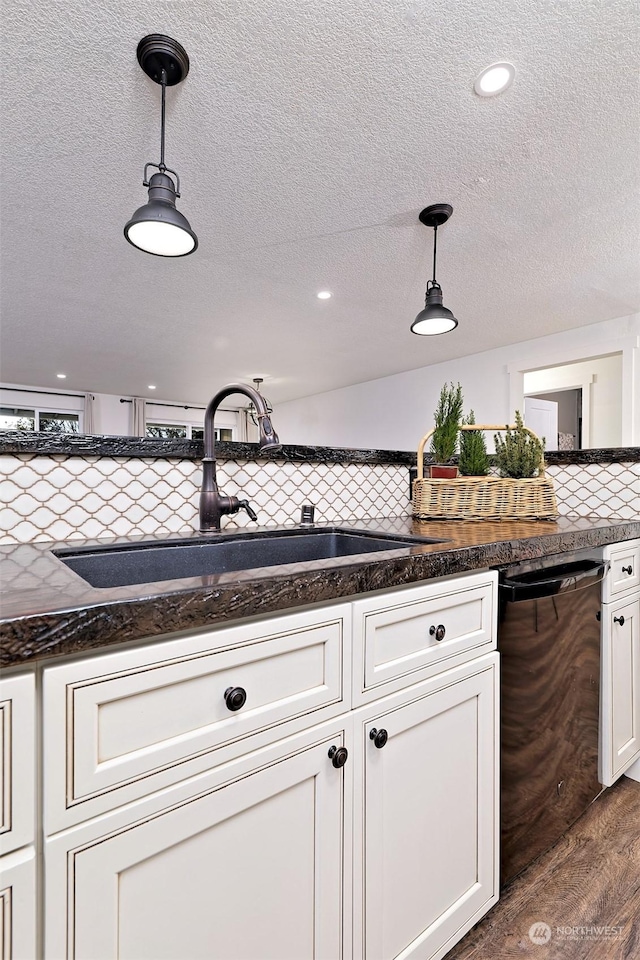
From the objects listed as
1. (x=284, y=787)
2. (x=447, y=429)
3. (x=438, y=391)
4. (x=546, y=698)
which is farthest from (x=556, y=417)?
(x=284, y=787)

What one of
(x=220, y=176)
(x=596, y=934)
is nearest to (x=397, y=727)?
(x=596, y=934)

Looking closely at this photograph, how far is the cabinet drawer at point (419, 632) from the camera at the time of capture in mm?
841

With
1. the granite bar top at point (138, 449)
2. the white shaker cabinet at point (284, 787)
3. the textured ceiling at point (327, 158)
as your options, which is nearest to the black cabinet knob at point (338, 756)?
the white shaker cabinet at point (284, 787)

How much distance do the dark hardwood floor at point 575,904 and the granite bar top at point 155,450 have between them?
133 cm

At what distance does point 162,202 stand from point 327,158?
905 mm

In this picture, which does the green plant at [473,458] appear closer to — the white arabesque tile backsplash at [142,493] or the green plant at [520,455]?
the green plant at [520,455]

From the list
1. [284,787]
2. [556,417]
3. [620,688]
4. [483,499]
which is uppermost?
[556,417]

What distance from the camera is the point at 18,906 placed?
495 mm

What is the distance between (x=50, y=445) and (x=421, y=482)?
3.94 ft

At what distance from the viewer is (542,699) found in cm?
124

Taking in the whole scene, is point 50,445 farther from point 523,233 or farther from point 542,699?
point 523,233

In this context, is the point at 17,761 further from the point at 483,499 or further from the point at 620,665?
the point at 620,665

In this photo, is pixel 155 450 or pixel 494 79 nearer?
pixel 155 450

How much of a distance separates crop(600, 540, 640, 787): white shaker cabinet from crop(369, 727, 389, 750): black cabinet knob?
1051mm
